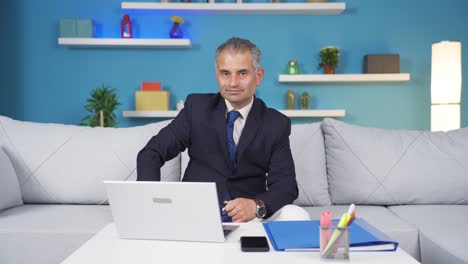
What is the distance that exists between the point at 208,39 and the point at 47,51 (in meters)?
1.29

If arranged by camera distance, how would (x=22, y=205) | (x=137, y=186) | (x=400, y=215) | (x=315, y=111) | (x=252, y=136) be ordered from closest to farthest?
(x=137, y=186), (x=252, y=136), (x=400, y=215), (x=22, y=205), (x=315, y=111)

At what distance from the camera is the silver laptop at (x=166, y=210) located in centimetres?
106

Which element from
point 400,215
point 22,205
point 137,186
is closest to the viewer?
point 137,186

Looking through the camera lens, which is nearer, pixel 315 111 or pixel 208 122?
pixel 208 122

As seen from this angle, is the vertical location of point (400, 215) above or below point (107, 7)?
below

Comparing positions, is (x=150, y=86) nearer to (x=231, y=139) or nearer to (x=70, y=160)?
(x=70, y=160)

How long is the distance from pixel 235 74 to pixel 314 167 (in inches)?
32.1

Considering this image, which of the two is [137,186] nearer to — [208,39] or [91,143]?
[91,143]

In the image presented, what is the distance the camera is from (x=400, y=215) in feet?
6.88

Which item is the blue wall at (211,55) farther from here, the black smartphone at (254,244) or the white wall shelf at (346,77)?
the black smartphone at (254,244)

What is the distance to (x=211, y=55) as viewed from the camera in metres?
3.91

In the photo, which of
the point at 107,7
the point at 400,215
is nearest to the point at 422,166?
the point at 400,215

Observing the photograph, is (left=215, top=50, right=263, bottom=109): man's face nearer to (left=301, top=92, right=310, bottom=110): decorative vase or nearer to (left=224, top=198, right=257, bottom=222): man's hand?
(left=224, top=198, right=257, bottom=222): man's hand

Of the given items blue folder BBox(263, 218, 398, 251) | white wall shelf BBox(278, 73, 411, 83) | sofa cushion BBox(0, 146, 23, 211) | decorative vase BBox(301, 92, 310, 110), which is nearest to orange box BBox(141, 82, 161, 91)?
white wall shelf BBox(278, 73, 411, 83)
